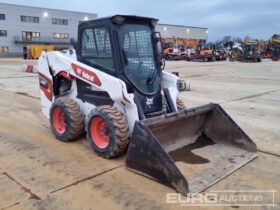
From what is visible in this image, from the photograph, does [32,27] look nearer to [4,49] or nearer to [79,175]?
[4,49]

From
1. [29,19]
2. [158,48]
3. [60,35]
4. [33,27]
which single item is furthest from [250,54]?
[29,19]

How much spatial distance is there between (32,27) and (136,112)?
5786 centimetres

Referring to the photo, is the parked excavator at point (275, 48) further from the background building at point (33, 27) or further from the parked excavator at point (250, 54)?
the background building at point (33, 27)

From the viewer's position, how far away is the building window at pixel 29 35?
55.7 metres

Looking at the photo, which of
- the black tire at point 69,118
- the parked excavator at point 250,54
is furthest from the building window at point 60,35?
the black tire at point 69,118

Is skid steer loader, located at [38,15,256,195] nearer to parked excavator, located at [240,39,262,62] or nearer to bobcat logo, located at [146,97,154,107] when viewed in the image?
bobcat logo, located at [146,97,154,107]

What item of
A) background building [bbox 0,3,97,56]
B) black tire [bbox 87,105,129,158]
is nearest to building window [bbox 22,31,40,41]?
background building [bbox 0,3,97,56]

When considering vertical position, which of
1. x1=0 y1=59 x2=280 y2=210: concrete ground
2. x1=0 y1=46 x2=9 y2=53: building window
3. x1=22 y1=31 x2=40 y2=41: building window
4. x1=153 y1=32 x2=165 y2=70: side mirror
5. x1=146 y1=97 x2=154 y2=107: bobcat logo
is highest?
x1=22 y1=31 x2=40 y2=41: building window

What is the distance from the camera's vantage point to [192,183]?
3.52m

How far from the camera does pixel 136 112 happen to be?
4234 mm

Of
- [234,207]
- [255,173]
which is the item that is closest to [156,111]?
[255,173]

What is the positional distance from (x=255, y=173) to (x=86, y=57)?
309 centimetres

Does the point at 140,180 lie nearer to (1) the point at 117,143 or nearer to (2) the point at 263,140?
(1) the point at 117,143

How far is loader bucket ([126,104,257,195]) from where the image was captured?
3498mm
